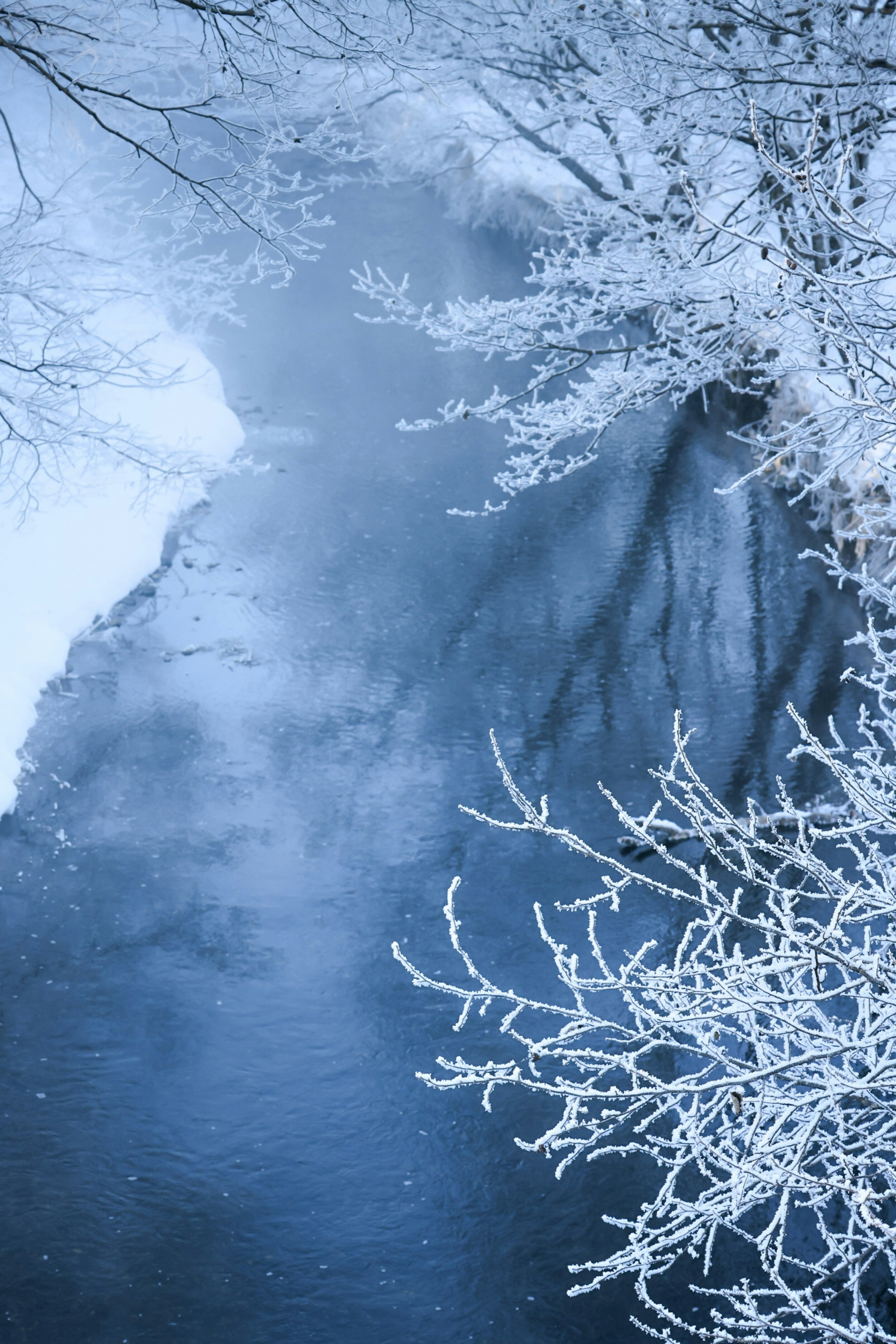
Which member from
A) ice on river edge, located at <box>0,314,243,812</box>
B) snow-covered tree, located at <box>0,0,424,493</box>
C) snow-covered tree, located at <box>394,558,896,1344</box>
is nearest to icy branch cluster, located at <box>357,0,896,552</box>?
snow-covered tree, located at <box>0,0,424,493</box>

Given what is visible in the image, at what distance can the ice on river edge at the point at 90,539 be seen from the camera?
770 centimetres

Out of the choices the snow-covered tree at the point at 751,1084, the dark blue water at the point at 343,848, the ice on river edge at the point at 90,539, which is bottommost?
the snow-covered tree at the point at 751,1084

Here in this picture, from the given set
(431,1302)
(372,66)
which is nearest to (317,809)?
(431,1302)

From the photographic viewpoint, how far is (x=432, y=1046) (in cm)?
521

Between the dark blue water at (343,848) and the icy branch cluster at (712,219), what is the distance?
104cm

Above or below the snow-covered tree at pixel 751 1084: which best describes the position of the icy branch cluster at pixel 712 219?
above

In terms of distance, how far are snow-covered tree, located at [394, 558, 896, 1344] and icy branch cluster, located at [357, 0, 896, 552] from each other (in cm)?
117

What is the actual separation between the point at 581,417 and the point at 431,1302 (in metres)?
5.88

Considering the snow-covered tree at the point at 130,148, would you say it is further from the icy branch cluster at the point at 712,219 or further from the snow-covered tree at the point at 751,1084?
the snow-covered tree at the point at 751,1084

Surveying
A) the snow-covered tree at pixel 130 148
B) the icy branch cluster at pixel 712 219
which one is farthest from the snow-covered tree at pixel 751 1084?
the snow-covered tree at pixel 130 148

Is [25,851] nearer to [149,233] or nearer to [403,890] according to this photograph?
[403,890]

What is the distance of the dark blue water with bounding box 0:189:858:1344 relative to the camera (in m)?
4.33

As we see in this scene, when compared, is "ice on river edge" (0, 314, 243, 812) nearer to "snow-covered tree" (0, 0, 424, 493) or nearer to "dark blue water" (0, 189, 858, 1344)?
"dark blue water" (0, 189, 858, 1344)

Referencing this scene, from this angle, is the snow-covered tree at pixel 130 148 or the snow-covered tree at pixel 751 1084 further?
the snow-covered tree at pixel 130 148
